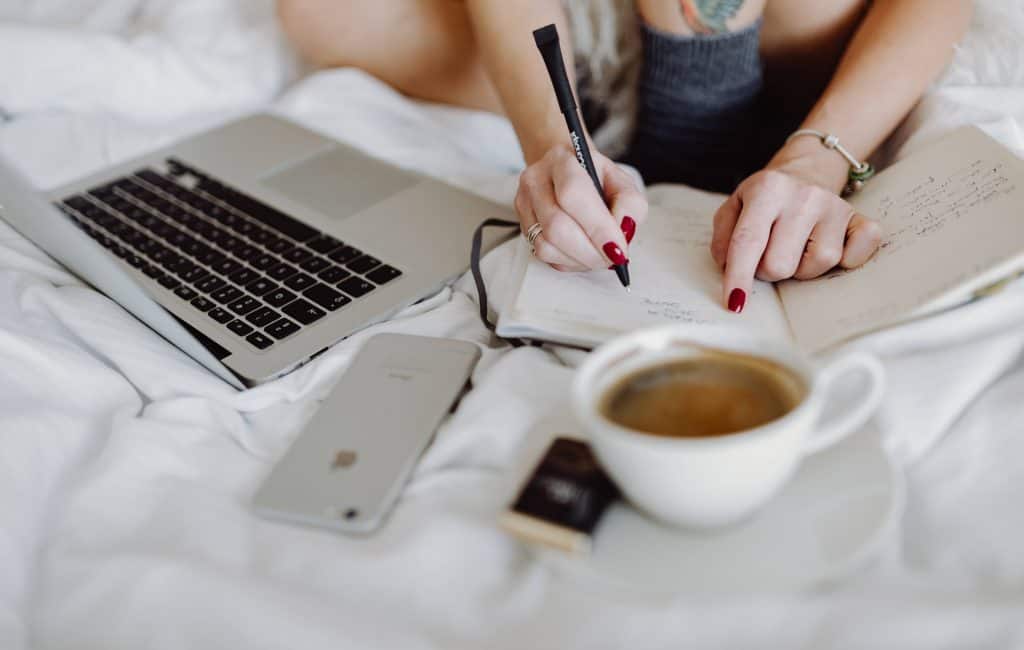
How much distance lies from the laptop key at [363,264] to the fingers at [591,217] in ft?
0.71

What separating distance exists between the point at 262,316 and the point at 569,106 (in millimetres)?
312

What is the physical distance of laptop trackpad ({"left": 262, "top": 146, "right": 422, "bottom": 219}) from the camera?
0.90 meters

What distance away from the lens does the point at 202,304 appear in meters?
0.77

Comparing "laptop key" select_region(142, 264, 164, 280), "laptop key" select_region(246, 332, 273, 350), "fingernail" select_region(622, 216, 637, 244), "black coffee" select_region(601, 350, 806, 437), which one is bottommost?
"laptop key" select_region(142, 264, 164, 280)

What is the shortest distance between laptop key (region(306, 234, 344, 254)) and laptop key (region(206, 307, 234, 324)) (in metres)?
0.11

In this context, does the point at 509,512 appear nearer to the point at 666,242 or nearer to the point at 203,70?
the point at 666,242

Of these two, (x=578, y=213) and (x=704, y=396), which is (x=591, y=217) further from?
(x=704, y=396)

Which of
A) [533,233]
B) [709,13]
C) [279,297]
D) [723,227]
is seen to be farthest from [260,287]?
[709,13]

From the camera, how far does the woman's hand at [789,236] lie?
63 centimetres

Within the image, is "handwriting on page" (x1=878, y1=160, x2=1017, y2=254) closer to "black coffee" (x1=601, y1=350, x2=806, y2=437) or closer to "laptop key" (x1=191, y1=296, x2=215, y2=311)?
"black coffee" (x1=601, y1=350, x2=806, y2=437)

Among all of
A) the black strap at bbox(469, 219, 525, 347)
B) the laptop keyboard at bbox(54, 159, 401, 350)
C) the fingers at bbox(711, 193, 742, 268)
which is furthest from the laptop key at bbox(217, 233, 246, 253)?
the fingers at bbox(711, 193, 742, 268)

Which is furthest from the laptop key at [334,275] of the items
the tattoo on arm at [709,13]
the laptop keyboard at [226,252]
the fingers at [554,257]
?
the tattoo on arm at [709,13]

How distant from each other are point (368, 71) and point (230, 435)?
2.18 ft

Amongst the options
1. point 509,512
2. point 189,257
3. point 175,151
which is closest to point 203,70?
point 175,151
